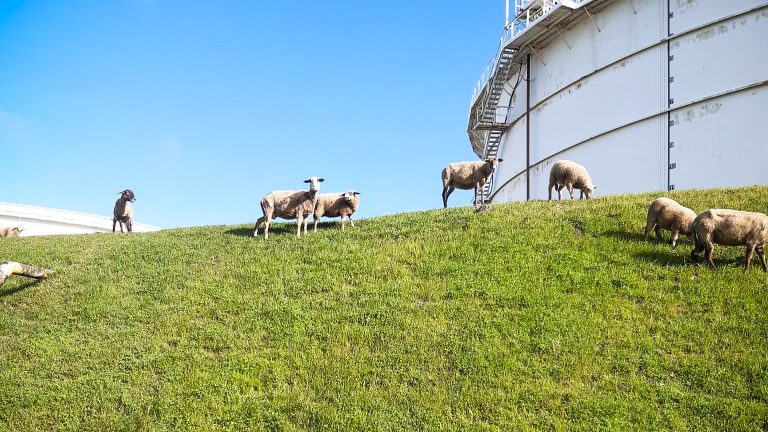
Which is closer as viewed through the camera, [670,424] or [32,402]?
[670,424]

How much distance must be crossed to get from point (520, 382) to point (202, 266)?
941cm

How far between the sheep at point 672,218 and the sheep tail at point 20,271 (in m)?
14.3

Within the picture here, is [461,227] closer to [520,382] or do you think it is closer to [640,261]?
[640,261]

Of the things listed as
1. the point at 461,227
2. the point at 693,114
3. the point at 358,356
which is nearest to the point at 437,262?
the point at 461,227

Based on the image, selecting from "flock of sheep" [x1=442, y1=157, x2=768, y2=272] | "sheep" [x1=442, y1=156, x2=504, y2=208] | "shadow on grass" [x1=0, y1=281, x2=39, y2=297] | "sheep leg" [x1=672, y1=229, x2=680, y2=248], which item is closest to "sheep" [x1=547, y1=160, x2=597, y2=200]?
"sheep" [x1=442, y1=156, x2=504, y2=208]

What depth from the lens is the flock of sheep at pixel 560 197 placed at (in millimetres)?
14164

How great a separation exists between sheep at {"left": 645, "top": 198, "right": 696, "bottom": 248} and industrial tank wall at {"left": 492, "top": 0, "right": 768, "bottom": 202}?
10883 millimetres

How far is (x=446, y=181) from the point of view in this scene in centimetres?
2416

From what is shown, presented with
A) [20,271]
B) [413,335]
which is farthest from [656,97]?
[20,271]

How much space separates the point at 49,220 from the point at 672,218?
36.3 metres

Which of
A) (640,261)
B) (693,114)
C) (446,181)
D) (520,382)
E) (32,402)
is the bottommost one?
(32,402)

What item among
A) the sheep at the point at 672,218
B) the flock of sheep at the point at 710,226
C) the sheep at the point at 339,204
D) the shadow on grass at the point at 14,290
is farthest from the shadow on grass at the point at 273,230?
the flock of sheep at the point at 710,226

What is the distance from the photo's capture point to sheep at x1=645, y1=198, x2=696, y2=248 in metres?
15.6

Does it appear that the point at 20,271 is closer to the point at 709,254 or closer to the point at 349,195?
the point at 349,195
